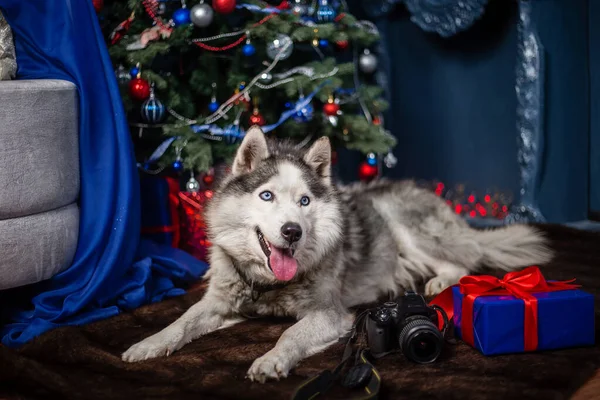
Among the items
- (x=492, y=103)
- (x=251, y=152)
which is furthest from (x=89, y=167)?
(x=492, y=103)

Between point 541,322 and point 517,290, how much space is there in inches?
5.2

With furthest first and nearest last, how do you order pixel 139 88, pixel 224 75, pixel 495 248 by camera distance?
1. pixel 224 75
2. pixel 139 88
3. pixel 495 248

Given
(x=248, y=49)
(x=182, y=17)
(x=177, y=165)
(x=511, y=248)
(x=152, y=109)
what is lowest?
(x=511, y=248)

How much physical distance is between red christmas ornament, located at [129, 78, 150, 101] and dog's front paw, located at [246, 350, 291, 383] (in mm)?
2120

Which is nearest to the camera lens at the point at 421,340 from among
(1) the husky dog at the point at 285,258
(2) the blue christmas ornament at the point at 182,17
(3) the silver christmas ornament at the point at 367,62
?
(1) the husky dog at the point at 285,258

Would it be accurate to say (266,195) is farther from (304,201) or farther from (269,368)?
(269,368)

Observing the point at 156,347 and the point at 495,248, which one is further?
the point at 495,248

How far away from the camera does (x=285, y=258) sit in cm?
235

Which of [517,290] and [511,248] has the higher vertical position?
[517,290]

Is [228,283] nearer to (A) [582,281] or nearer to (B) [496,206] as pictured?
(A) [582,281]

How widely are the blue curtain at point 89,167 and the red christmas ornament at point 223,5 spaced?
94 centimetres

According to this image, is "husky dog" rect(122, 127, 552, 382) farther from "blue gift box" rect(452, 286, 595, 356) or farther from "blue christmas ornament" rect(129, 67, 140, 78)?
"blue christmas ornament" rect(129, 67, 140, 78)

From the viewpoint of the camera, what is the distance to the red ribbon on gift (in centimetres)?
209

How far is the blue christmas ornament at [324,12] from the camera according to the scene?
4.27 m
